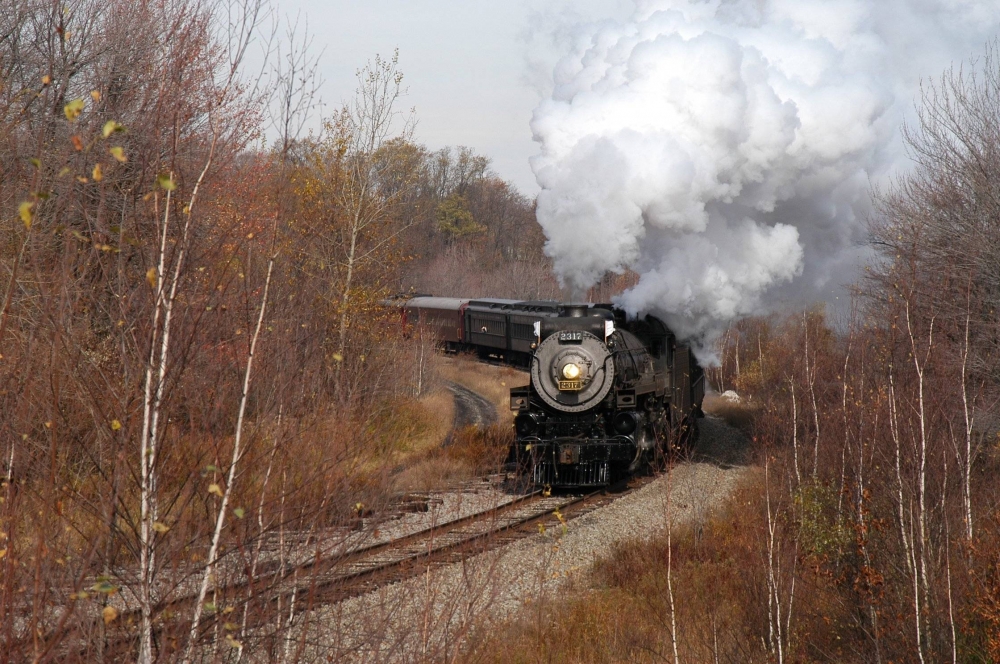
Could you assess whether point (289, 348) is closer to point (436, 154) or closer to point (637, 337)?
point (637, 337)

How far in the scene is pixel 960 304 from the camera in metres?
15.6

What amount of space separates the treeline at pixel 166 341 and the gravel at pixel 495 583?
0.63 metres

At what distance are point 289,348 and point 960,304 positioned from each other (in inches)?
521

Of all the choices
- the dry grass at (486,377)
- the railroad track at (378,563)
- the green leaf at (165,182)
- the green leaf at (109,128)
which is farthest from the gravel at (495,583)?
the dry grass at (486,377)

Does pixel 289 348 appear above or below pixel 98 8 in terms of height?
below

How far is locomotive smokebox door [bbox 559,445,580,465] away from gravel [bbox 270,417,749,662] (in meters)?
0.98

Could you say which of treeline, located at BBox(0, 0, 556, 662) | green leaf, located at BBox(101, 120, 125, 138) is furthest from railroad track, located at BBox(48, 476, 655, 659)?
green leaf, located at BBox(101, 120, 125, 138)

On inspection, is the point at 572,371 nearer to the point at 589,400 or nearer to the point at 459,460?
the point at 589,400

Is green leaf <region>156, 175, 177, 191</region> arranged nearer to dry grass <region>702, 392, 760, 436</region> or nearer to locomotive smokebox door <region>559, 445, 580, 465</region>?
locomotive smokebox door <region>559, 445, 580, 465</region>

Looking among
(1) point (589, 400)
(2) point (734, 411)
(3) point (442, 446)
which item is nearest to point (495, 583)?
(1) point (589, 400)

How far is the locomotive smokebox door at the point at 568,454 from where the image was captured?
46.4 ft

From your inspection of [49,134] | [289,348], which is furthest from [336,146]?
[289,348]

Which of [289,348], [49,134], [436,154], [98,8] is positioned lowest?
[289,348]

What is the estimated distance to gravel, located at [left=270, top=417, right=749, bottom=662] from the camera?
5561 mm
